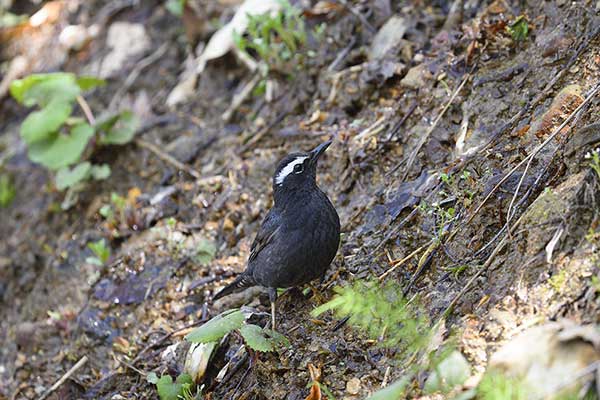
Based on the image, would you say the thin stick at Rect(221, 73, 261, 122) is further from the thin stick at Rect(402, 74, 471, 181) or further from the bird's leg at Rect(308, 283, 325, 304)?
the bird's leg at Rect(308, 283, 325, 304)

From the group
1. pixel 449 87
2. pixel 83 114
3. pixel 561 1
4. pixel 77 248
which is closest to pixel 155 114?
pixel 83 114

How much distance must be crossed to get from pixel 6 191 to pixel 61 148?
5.08ft

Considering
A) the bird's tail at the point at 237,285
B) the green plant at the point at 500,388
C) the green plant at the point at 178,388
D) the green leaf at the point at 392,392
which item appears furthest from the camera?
the bird's tail at the point at 237,285

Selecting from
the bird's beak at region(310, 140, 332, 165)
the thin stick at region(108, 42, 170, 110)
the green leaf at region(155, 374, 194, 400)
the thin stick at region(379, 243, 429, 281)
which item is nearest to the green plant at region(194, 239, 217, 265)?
the bird's beak at region(310, 140, 332, 165)

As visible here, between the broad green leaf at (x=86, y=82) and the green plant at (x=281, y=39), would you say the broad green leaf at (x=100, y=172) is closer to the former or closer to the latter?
the broad green leaf at (x=86, y=82)

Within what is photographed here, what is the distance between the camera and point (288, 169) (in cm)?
567

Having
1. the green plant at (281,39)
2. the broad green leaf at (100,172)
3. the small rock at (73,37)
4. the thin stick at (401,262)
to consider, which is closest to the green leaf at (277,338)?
the thin stick at (401,262)

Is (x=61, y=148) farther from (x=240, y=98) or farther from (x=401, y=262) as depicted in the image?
(x=401, y=262)

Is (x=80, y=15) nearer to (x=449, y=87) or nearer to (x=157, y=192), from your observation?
(x=157, y=192)

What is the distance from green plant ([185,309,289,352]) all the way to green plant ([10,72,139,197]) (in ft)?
13.0

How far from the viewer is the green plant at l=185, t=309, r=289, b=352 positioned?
14.6 feet

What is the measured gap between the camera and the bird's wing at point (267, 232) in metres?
Result: 5.62

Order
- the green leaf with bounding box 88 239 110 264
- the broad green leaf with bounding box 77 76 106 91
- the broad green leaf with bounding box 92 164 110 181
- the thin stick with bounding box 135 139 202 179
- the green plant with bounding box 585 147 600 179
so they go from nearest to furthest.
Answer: the green plant with bounding box 585 147 600 179 < the green leaf with bounding box 88 239 110 264 < the thin stick with bounding box 135 139 202 179 < the broad green leaf with bounding box 92 164 110 181 < the broad green leaf with bounding box 77 76 106 91

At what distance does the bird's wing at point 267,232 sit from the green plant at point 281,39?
2.36 m
